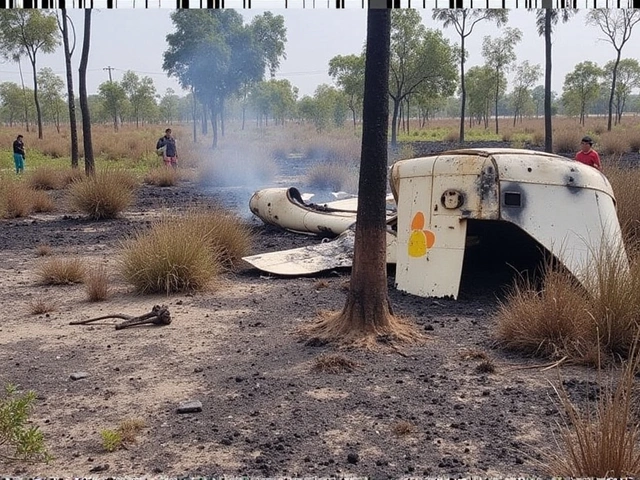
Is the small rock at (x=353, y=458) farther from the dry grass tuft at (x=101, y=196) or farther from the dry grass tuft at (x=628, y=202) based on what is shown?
the dry grass tuft at (x=101, y=196)

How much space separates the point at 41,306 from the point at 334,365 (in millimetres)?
3748

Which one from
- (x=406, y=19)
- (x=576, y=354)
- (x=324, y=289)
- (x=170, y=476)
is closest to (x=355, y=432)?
(x=170, y=476)

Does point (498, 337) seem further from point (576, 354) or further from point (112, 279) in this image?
point (112, 279)

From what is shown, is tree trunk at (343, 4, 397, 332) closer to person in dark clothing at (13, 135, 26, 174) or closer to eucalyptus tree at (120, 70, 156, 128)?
person in dark clothing at (13, 135, 26, 174)

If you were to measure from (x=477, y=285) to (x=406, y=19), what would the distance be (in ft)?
95.1

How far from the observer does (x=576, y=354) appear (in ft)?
17.2

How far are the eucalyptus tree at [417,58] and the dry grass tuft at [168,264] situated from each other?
87.3ft

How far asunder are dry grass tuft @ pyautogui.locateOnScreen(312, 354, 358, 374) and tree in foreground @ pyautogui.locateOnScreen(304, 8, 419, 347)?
0.44m

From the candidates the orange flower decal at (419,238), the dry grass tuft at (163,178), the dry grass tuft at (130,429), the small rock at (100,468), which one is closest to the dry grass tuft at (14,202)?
the dry grass tuft at (163,178)

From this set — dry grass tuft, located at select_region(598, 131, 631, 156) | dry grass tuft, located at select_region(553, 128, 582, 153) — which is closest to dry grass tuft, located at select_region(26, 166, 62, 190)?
dry grass tuft, located at select_region(553, 128, 582, 153)

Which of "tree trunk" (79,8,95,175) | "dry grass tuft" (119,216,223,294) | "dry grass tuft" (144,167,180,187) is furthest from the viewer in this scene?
"dry grass tuft" (144,167,180,187)

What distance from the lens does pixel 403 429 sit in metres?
4.03

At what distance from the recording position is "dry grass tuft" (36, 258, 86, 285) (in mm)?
8891

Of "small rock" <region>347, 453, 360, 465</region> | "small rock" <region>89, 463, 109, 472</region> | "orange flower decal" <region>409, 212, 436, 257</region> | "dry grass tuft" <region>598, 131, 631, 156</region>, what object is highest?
"dry grass tuft" <region>598, 131, 631, 156</region>
